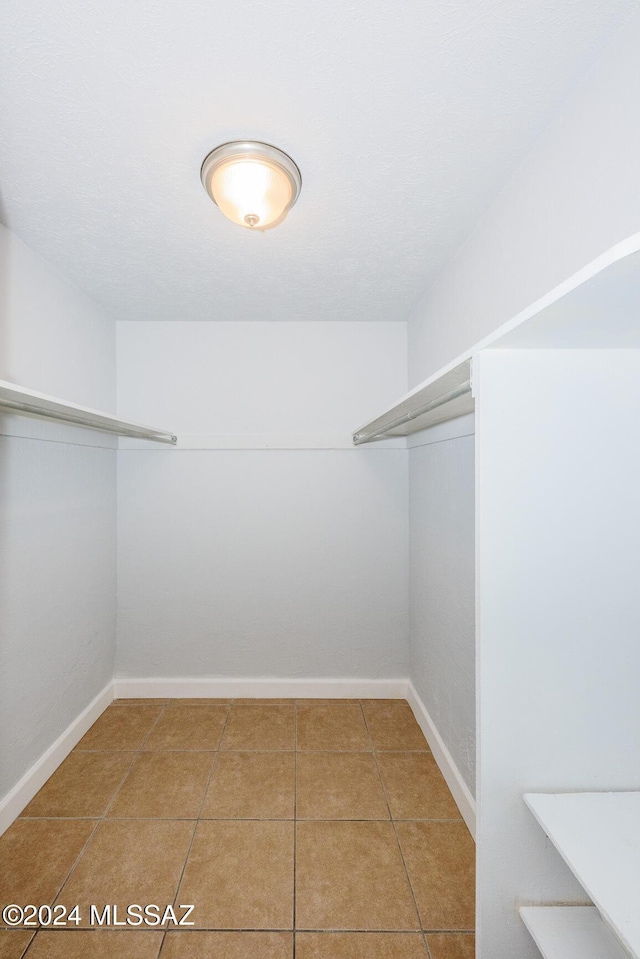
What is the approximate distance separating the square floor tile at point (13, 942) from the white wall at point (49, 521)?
0.57 metres

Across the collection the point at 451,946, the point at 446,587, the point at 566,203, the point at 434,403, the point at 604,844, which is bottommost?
the point at 451,946

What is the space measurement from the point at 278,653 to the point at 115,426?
1.80 meters

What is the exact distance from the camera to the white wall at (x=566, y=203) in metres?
1.01

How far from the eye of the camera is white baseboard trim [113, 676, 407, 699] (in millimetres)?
3051

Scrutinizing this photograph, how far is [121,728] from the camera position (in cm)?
268

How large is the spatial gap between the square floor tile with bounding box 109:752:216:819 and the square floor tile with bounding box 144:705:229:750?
83 mm

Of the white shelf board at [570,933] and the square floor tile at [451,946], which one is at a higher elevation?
the white shelf board at [570,933]

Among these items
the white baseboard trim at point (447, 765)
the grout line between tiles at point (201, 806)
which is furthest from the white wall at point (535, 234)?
the grout line between tiles at point (201, 806)

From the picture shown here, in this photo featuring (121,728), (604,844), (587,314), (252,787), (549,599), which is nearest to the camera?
(587,314)

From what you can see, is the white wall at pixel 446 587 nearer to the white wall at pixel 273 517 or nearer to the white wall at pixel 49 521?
the white wall at pixel 273 517

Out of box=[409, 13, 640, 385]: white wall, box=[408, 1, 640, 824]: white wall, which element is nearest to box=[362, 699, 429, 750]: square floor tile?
box=[408, 1, 640, 824]: white wall

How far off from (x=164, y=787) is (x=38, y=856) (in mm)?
527

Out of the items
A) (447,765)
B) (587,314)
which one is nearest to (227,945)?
(447,765)

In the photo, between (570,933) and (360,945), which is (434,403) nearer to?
(570,933)
